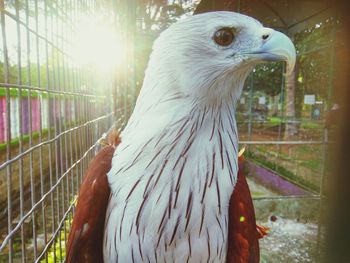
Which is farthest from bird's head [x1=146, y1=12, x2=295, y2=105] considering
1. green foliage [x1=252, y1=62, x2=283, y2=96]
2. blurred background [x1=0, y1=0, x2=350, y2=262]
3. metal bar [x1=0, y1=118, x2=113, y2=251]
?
green foliage [x1=252, y1=62, x2=283, y2=96]

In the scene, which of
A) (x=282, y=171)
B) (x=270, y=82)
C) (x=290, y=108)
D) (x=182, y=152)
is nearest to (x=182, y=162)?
(x=182, y=152)

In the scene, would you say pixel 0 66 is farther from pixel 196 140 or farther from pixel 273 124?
pixel 273 124

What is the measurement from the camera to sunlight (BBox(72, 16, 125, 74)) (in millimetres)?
2037

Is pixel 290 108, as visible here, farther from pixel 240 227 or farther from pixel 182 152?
pixel 182 152

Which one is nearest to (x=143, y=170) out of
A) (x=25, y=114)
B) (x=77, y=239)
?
(x=77, y=239)

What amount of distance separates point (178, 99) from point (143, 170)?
12.1 inches

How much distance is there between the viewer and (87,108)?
90.2 inches

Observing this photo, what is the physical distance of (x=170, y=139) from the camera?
1.28 metres

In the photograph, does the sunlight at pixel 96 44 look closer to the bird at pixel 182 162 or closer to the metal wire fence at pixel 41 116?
the metal wire fence at pixel 41 116

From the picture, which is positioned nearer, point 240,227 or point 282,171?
point 240,227

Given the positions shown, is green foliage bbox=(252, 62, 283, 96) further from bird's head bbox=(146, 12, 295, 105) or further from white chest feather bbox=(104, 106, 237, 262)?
white chest feather bbox=(104, 106, 237, 262)

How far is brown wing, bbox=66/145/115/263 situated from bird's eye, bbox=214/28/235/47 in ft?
2.22

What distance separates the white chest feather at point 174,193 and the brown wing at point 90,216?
0.05 metres

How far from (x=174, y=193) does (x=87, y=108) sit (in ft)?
4.10
